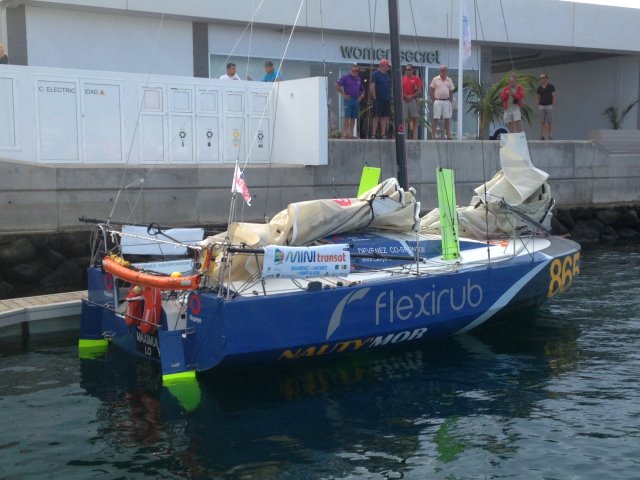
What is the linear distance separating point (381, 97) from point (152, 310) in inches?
397

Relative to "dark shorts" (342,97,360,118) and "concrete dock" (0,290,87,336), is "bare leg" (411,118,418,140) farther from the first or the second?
"concrete dock" (0,290,87,336)

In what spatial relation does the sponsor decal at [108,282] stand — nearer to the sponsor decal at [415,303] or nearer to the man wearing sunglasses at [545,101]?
the sponsor decal at [415,303]

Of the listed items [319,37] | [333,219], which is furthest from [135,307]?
[319,37]

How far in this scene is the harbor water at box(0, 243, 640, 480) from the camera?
6594mm

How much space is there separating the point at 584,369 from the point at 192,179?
8.04 m

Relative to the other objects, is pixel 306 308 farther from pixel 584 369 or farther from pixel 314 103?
pixel 314 103

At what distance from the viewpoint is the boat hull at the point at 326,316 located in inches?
310

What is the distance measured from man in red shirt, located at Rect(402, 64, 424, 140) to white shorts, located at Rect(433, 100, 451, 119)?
441 mm

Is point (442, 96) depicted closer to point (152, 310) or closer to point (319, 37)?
point (319, 37)

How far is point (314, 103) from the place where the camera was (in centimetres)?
1603

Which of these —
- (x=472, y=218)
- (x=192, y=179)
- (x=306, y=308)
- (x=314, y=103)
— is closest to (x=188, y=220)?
(x=192, y=179)

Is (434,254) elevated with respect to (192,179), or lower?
lower

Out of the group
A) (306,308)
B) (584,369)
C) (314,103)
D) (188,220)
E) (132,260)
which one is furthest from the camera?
(314,103)

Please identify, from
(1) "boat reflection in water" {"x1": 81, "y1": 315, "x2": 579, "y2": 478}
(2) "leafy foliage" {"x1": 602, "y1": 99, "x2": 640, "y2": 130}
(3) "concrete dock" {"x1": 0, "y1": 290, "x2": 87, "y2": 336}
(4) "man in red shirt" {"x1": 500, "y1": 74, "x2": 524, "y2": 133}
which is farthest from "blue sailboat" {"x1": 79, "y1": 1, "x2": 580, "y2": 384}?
(2) "leafy foliage" {"x1": 602, "y1": 99, "x2": 640, "y2": 130}
